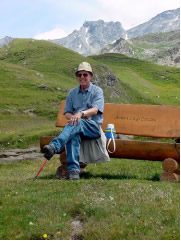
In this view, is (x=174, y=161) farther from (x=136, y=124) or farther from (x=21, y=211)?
(x=21, y=211)

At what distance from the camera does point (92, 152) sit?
427 inches

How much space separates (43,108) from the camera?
4619 centimetres

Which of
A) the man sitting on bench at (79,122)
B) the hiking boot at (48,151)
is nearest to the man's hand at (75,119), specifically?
the man sitting on bench at (79,122)

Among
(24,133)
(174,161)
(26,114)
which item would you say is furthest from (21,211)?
(26,114)

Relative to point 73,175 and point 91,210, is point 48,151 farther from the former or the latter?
point 91,210

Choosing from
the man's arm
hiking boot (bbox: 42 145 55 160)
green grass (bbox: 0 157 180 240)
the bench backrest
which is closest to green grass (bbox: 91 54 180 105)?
the bench backrest

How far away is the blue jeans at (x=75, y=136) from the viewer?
10.2 meters

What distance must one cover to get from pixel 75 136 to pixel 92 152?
791mm

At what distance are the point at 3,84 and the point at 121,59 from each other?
10802 centimetres

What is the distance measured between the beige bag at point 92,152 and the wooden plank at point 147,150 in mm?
1044

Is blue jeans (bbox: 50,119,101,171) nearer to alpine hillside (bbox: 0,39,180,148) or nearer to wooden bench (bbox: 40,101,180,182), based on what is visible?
wooden bench (bbox: 40,101,180,182)

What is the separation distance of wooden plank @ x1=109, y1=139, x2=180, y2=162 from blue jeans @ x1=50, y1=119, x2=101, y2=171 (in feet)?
4.91

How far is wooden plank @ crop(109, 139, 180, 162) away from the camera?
1126 centimetres

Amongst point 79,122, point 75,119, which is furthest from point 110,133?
point 75,119
